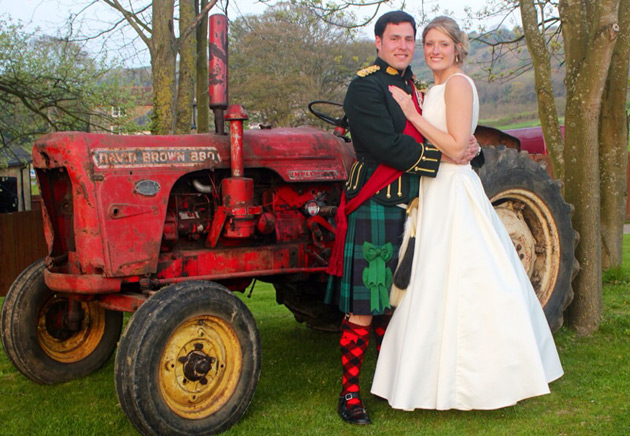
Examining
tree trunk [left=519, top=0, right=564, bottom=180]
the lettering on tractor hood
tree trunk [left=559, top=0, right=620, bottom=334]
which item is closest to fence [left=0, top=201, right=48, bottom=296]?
the lettering on tractor hood

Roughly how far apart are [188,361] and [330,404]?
89 centimetres

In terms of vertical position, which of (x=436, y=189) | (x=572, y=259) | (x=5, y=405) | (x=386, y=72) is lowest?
(x=5, y=405)

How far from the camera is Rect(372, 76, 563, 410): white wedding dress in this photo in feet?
11.2

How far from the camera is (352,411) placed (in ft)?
11.8

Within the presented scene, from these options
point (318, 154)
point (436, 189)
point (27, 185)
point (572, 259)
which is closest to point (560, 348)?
point (572, 259)

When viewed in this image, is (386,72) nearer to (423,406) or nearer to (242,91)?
(423,406)

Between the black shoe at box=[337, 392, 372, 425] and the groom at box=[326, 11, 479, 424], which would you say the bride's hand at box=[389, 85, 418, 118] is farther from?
the black shoe at box=[337, 392, 372, 425]

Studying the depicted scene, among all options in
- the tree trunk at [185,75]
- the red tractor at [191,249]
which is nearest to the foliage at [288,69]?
the tree trunk at [185,75]

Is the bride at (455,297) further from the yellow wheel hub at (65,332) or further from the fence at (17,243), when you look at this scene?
the fence at (17,243)

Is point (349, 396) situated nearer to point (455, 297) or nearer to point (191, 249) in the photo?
point (455, 297)

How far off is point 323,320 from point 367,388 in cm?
88

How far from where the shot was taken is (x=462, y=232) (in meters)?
3.51

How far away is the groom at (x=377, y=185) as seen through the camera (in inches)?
138

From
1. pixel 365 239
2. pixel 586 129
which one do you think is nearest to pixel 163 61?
pixel 586 129
